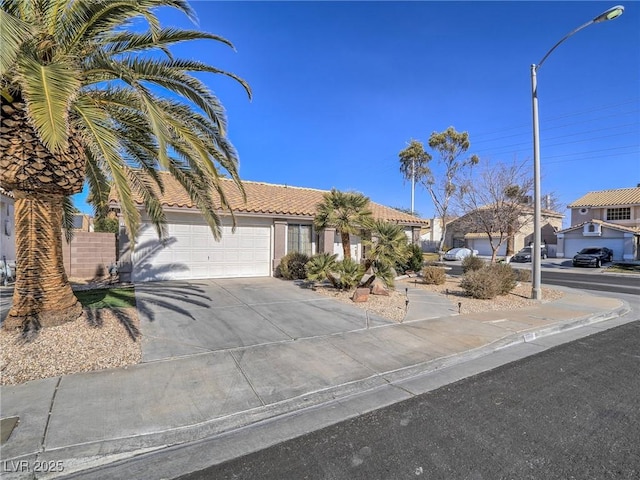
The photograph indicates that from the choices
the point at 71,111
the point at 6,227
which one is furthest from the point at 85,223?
the point at 71,111

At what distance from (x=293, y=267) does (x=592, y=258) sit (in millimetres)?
26182

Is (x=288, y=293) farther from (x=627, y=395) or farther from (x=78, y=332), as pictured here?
(x=627, y=395)

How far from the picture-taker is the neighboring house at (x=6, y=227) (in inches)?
528

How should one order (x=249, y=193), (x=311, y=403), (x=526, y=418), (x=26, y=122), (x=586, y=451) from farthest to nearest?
(x=249, y=193)
(x=26, y=122)
(x=311, y=403)
(x=526, y=418)
(x=586, y=451)

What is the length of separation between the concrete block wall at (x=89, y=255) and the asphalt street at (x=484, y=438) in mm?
12664

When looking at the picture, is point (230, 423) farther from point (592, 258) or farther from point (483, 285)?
point (592, 258)

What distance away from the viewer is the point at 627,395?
14.9 feet

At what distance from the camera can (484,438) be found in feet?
11.6

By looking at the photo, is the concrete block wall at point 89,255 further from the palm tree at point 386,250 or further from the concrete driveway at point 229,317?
the palm tree at point 386,250

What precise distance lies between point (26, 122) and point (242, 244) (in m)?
9.67

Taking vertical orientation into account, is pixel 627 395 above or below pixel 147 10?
below

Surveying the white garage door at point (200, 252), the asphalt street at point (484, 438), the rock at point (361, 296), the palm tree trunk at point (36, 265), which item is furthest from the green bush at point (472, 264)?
the palm tree trunk at point (36, 265)

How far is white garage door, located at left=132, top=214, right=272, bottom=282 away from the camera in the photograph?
41.7 ft

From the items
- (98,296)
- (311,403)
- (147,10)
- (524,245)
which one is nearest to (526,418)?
(311,403)
